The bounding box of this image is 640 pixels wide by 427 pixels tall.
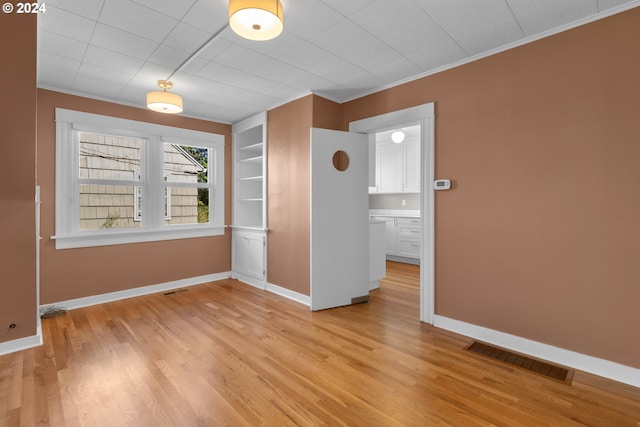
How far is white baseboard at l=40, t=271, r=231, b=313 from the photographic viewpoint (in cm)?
370

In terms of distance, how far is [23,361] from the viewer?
94.2 inches

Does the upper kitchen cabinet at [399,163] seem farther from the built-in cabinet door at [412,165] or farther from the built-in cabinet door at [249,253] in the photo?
the built-in cabinet door at [249,253]

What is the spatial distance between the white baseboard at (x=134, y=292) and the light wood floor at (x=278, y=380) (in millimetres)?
411

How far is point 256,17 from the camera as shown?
182cm

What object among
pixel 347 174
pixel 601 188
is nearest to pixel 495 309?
pixel 601 188

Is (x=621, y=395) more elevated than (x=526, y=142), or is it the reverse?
(x=526, y=142)

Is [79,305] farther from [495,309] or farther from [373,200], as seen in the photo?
[373,200]

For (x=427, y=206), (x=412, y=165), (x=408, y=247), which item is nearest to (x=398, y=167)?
(x=412, y=165)

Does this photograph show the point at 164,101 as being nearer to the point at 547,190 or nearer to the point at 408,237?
the point at 547,190

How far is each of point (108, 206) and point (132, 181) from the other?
459 mm

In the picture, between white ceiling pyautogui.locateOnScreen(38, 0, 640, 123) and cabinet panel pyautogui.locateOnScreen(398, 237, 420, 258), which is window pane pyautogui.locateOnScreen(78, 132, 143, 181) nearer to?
white ceiling pyautogui.locateOnScreen(38, 0, 640, 123)

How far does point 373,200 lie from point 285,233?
3935mm

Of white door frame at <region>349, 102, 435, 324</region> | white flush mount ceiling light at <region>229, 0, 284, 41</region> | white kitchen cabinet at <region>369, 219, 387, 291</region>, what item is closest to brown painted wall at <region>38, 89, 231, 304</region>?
white kitchen cabinet at <region>369, 219, 387, 291</region>

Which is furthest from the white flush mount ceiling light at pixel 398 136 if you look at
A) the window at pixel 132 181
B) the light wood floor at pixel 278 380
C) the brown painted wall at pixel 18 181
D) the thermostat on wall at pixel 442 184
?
the brown painted wall at pixel 18 181
